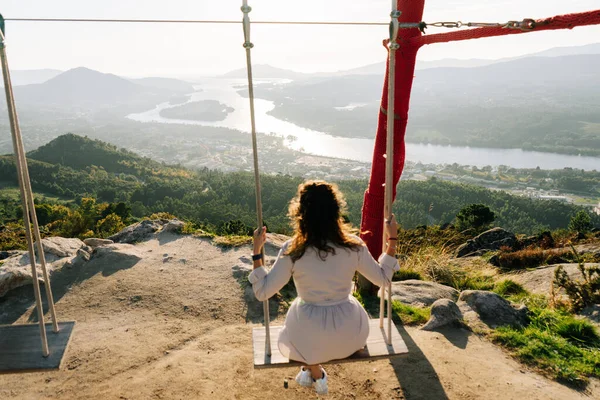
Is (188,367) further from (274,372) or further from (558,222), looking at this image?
(558,222)

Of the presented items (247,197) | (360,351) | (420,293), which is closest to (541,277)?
(420,293)

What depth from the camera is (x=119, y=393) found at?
10.2 ft

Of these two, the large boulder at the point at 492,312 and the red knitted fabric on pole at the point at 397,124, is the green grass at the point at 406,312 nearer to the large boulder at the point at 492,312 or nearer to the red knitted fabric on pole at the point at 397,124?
the large boulder at the point at 492,312

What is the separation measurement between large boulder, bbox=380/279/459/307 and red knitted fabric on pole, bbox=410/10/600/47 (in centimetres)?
289

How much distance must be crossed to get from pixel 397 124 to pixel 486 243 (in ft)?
20.3

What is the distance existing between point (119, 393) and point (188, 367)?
0.55m

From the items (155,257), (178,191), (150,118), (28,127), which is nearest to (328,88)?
(150,118)

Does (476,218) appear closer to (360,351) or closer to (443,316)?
(443,316)

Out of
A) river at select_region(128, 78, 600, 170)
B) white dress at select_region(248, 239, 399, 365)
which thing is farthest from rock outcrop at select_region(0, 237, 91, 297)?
river at select_region(128, 78, 600, 170)

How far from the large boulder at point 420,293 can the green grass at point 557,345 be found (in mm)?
1144

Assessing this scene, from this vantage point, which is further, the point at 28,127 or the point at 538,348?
the point at 28,127

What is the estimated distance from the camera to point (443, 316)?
3.90 m

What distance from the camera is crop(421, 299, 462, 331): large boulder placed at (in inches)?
152

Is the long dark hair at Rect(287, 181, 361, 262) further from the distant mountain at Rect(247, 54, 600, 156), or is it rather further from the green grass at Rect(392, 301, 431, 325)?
the distant mountain at Rect(247, 54, 600, 156)
